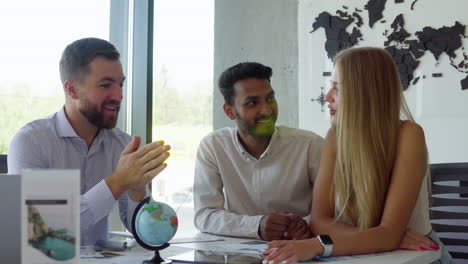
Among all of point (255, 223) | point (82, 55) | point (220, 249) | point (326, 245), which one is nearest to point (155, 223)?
point (220, 249)

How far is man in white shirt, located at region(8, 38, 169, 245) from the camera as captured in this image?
82.0 inches

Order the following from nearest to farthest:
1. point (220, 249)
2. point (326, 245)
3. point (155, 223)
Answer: point (155, 223) → point (326, 245) → point (220, 249)

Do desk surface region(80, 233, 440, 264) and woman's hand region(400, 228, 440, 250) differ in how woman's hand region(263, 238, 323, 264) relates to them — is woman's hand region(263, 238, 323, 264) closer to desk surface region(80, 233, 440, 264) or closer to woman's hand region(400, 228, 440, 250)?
desk surface region(80, 233, 440, 264)

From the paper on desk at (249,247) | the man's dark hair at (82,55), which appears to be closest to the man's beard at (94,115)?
the man's dark hair at (82,55)

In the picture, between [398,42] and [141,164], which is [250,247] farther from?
[398,42]

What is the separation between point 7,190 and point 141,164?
71 cm

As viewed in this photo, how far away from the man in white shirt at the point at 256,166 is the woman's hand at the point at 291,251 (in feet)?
2.64

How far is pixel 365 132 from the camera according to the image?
1878mm

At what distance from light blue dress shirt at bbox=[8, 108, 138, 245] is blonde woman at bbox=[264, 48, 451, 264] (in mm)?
721

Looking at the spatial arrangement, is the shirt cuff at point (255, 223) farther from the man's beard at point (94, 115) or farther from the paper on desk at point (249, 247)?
the man's beard at point (94, 115)

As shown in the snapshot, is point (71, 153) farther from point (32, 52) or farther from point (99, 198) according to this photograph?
point (32, 52)

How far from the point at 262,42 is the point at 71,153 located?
2071 millimetres

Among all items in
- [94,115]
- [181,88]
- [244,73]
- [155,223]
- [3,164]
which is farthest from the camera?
[181,88]

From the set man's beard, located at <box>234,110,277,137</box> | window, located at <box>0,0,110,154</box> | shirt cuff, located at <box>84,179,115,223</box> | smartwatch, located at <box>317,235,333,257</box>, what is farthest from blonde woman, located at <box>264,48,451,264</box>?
window, located at <box>0,0,110,154</box>
